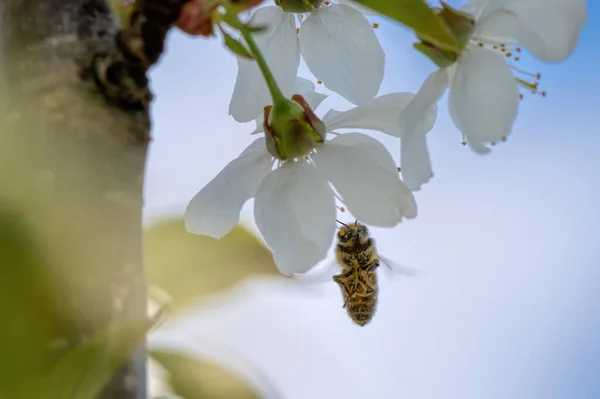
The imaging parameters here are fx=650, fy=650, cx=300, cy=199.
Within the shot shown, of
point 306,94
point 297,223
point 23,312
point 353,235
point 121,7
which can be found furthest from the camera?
point 353,235

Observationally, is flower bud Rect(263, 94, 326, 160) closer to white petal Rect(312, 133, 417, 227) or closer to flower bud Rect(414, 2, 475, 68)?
white petal Rect(312, 133, 417, 227)

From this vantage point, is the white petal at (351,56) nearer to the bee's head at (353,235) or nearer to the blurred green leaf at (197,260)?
the blurred green leaf at (197,260)

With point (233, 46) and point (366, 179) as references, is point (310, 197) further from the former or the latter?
point (233, 46)

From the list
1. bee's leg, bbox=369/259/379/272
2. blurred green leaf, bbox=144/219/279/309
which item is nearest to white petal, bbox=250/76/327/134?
blurred green leaf, bbox=144/219/279/309

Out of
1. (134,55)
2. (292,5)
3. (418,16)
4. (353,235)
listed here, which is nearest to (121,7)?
(134,55)

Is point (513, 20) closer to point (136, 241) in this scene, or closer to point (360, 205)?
point (360, 205)

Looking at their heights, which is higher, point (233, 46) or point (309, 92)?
point (309, 92)

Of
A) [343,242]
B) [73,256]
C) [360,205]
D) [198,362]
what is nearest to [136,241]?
[73,256]
